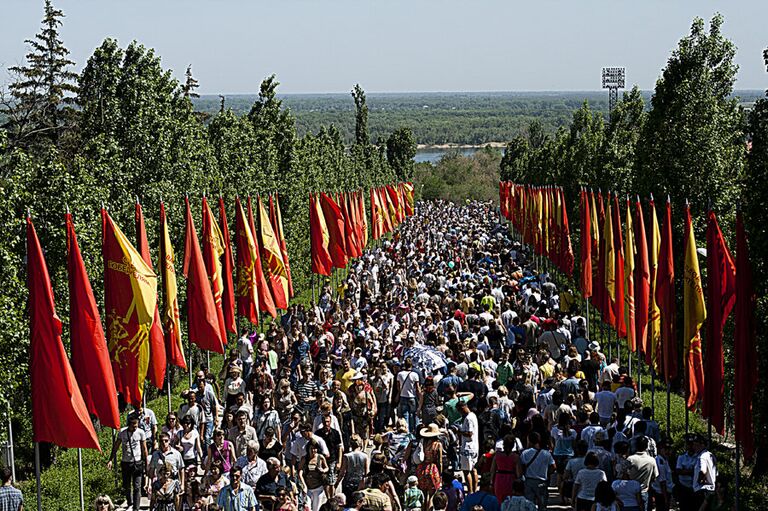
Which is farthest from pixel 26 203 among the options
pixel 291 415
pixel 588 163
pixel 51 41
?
pixel 51 41

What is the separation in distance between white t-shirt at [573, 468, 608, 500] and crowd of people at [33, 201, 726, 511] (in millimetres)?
13

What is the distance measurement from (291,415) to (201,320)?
5.26 meters

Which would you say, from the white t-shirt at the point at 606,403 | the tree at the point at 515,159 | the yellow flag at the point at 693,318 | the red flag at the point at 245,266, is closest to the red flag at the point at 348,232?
the red flag at the point at 245,266

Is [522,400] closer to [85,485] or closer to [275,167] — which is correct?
[85,485]

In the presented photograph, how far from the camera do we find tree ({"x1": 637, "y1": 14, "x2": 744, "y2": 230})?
72.8ft

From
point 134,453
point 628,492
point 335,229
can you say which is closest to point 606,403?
point 628,492

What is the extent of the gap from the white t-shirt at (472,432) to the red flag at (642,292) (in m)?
5.35

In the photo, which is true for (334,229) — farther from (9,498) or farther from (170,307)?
(9,498)

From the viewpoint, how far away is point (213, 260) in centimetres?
2155

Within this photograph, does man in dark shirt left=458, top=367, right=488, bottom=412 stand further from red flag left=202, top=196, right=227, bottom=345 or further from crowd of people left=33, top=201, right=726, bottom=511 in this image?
red flag left=202, top=196, right=227, bottom=345

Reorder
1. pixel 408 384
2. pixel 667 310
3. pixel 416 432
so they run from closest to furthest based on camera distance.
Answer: pixel 667 310, pixel 416 432, pixel 408 384

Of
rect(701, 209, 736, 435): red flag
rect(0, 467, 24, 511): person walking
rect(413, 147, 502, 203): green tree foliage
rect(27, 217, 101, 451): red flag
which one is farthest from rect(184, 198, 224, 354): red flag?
rect(413, 147, 502, 203): green tree foliage

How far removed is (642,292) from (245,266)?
909cm

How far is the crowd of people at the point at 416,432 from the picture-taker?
12961 mm
